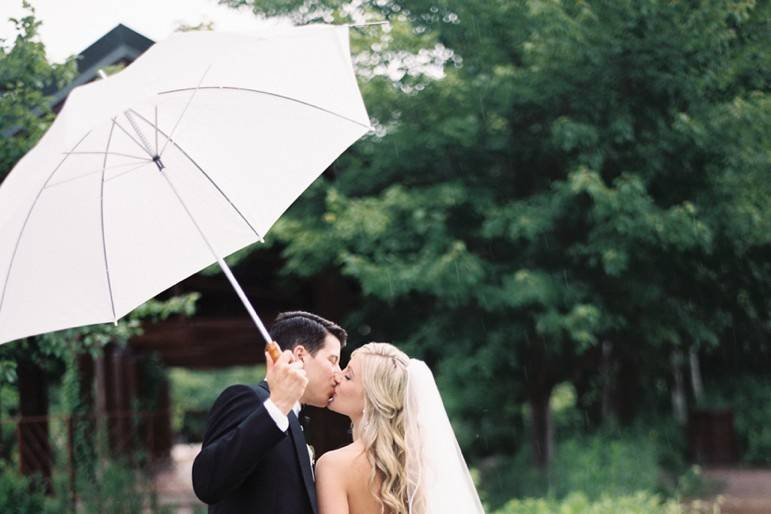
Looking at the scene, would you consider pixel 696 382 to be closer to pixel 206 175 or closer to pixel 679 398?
pixel 679 398

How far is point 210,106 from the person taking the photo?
413 cm

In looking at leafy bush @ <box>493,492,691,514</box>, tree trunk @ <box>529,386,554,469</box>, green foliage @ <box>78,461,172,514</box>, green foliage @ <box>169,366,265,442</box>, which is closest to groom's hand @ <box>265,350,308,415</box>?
leafy bush @ <box>493,492,691,514</box>

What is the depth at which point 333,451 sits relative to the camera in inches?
143

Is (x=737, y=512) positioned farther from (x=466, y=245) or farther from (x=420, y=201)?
(x=420, y=201)

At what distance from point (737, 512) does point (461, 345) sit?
5924mm

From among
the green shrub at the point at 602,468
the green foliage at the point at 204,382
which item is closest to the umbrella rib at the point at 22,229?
the green shrub at the point at 602,468

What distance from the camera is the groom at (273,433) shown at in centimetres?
318

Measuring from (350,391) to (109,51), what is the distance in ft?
24.9

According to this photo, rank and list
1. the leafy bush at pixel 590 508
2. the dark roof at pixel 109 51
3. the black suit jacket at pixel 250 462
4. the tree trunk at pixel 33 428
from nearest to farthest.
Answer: the black suit jacket at pixel 250 462, the leafy bush at pixel 590 508, the dark roof at pixel 109 51, the tree trunk at pixel 33 428

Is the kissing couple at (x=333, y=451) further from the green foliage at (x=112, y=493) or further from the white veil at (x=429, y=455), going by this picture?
the green foliage at (x=112, y=493)

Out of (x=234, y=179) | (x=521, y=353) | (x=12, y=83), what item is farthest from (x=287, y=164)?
(x=521, y=353)

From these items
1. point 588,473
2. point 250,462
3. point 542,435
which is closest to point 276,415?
point 250,462

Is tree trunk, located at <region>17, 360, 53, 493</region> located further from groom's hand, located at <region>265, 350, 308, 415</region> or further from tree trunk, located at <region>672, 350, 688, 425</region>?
tree trunk, located at <region>672, 350, 688, 425</region>

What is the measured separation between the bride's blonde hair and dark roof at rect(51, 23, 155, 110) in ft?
24.2
